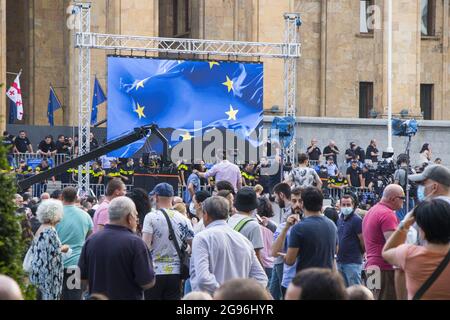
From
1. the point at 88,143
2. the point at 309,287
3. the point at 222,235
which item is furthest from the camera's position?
the point at 88,143

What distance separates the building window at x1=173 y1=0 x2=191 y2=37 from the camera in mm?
46938

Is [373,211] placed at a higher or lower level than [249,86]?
lower

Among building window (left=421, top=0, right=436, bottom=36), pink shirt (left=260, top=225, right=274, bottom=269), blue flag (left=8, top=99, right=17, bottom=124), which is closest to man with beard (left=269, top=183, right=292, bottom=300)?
pink shirt (left=260, top=225, right=274, bottom=269)

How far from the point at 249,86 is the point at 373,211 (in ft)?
76.6

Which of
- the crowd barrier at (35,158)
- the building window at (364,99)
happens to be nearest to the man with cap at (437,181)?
the crowd barrier at (35,158)

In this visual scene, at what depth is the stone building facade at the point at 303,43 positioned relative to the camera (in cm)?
3903

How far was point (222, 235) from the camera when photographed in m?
11.4

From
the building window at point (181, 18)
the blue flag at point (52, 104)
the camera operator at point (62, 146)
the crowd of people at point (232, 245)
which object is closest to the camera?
the crowd of people at point (232, 245)

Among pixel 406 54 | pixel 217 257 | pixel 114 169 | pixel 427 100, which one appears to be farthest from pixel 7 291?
pixel 427 100

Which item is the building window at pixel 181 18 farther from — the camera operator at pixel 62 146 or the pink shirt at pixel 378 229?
the pink shirt at pixel 378 229

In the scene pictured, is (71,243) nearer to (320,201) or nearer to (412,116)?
(320,201)

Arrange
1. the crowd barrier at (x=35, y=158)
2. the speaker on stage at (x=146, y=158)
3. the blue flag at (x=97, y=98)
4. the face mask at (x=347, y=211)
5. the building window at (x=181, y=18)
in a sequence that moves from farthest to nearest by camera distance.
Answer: the building window at (x=181, y=18) → the blue flag at (x=97, y=98) → the crowd barrier at (x=35, y=158) → the speaker on stage at (x=146, y=158) → the face mask at (x=347, y=211)

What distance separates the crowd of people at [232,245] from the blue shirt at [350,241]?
0.04 ft

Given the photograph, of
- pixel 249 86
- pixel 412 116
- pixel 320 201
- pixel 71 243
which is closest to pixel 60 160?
pixel 249 86
